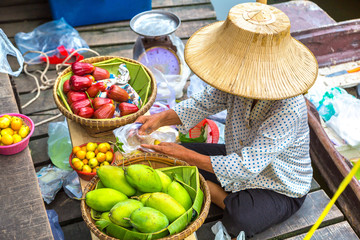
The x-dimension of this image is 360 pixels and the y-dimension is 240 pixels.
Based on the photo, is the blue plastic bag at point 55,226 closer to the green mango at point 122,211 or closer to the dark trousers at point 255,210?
the green mango at point 122,211

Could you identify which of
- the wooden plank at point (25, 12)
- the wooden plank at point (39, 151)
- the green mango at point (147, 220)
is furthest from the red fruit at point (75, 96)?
the wooden plank at point (25, 12)

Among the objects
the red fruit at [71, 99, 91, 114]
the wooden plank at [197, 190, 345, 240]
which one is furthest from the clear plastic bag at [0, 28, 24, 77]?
the wooden plank at [197, 190, 345, 240]

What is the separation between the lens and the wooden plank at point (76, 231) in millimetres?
1920

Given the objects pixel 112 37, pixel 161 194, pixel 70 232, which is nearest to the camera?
pixel 161 194

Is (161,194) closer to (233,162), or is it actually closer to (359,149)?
(233,162)

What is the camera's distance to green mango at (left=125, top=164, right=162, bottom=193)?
1.33 meters

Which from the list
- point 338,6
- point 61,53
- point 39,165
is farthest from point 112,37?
point 338,6

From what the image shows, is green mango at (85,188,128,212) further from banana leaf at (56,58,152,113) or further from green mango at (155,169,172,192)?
banana leaf at (56,58,152,113)

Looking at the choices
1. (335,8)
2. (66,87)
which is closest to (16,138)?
(66,87)

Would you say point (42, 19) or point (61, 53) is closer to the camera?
point (61, 53)

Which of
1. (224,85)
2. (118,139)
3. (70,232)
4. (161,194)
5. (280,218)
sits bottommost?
(70,232)

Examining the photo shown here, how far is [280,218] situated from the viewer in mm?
1780

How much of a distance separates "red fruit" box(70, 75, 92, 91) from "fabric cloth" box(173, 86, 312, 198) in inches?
19.4

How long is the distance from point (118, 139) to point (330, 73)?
1.96 m
